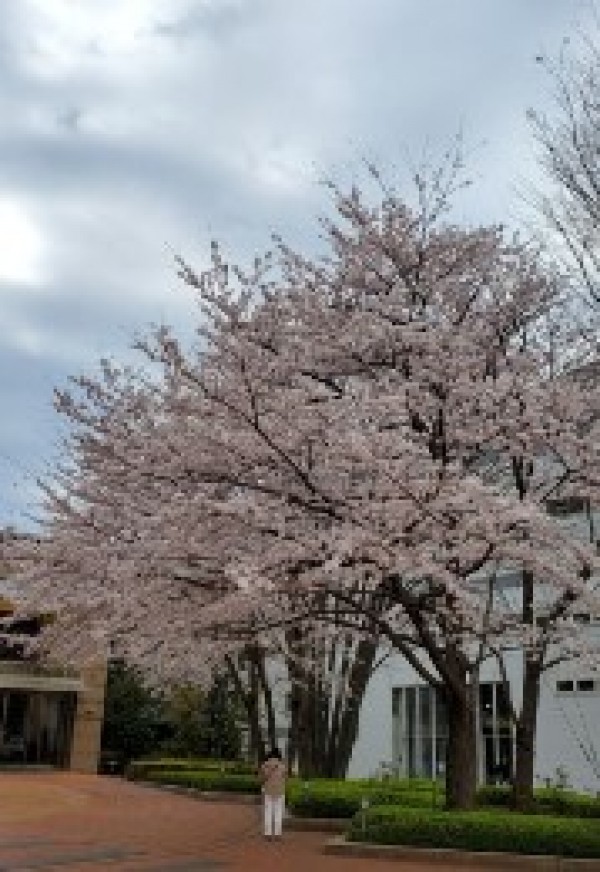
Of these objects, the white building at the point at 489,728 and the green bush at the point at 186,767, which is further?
the green bush at the point at 186,767

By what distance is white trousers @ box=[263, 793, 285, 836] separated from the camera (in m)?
16.3

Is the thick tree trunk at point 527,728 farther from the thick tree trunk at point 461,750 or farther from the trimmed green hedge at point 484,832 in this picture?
the trimmed green hedge at point 484,832

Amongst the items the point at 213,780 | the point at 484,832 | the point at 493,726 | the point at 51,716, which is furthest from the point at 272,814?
the point at 51,716

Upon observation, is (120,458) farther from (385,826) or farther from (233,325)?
(385,826)

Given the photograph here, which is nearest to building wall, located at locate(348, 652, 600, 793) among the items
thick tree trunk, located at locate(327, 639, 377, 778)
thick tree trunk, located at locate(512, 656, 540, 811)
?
thick tree trunk, located at locate(327, 639, 377, 778)

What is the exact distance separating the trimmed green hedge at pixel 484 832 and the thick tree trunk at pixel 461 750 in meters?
0.49

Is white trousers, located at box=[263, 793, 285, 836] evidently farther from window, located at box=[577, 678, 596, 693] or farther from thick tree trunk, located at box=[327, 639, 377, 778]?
window, located at box=[577, 678, 596, 693]

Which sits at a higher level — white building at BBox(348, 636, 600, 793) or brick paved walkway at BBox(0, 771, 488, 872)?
white building at BBox(348, 636, 600, 793)

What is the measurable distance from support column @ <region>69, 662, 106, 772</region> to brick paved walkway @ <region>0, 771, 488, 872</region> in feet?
40.5

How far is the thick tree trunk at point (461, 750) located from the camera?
1448cm

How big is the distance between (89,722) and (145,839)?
23.8m

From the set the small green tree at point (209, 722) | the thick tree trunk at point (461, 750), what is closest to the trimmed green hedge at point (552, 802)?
the thick tree trunk at point (461, 750)

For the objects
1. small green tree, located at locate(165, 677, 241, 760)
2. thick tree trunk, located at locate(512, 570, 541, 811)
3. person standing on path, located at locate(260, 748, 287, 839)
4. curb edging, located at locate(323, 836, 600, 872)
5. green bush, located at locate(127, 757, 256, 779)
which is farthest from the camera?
small green tree, located at locate(165, 677, 241, 760)

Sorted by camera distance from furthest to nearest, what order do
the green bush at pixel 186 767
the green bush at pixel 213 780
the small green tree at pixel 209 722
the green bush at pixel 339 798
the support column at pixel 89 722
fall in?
the support column at pixel 89 722
the small green tree at pixel 209 722
the green bush at pixel 186 767
the green bush at pixel 213 780
the green bush at pixel 339 798
